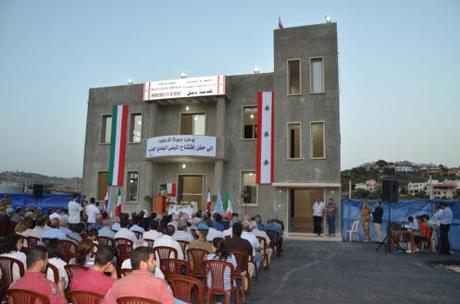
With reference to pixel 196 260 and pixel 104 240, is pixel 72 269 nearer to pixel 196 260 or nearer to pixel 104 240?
pixel 196 260

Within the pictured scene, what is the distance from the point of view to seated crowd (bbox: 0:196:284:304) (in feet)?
10.9

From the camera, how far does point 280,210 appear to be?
18594mm

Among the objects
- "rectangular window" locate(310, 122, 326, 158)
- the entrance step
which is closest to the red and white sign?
"rectangular window" locate(310, 122, 326, 158)

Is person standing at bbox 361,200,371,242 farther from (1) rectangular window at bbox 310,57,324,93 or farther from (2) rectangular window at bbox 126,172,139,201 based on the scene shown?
(2) rectangular window at bbox 126,172,139,201

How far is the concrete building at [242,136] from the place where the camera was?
61.6ft

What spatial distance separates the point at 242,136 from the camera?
20.7 m

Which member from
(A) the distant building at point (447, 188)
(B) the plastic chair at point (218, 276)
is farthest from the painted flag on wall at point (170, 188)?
(A) the distant building at point (447, 188)

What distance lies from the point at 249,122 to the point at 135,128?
289 inches

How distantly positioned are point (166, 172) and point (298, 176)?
26.2ft

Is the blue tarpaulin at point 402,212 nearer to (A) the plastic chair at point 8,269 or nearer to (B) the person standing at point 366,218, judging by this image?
(B) the person standing at point 366,218

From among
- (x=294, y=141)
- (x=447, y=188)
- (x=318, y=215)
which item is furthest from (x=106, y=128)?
(x=447, y=188)

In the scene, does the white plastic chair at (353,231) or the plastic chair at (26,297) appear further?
the white plastic chair at (353,231)

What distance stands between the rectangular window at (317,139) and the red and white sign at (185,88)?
516cm

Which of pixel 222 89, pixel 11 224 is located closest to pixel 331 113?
pixel 222 89
